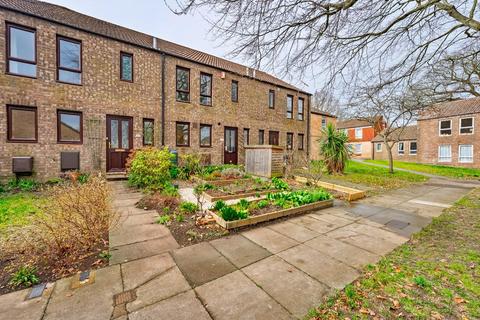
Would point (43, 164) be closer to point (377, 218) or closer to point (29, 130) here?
point (29, 130)

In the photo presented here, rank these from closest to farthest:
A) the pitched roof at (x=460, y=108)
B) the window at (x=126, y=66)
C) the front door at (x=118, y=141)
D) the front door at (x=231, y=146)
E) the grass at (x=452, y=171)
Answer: the front door at (x=118, y=141) < the window at (x=126, y=66) < the front door at (x=231, y=146) < the grass at (x=452, y=171) < the pitched roof at (x=460, y=108)

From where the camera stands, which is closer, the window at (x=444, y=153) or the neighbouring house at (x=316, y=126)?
the neighbouring house at (x=316, y=126)

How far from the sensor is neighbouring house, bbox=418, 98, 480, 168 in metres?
19.3

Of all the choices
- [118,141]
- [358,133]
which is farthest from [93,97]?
[358,133]

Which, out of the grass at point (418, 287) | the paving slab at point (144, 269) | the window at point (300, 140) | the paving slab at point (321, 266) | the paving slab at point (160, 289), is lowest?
the grass at point (418, 287)

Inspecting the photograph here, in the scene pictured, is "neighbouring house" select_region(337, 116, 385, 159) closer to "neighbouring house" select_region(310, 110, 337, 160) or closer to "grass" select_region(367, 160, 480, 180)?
"grass" select_region(367, 160, 480, 180)

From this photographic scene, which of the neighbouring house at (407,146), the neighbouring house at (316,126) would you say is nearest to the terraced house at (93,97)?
the neighbouring house at (316,126)

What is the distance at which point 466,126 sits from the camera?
19.7m

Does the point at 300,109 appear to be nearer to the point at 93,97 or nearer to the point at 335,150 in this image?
the point at 335,150

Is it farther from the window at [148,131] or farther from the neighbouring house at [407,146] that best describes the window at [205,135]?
the neighbouring house at [407,146]

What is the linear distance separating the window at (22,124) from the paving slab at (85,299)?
814 centimetres

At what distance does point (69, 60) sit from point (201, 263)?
399 inches

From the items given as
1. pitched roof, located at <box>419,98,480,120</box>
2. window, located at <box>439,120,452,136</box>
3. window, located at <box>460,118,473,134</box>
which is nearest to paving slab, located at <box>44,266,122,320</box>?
pitched roof, located at <box>419,98,480,120</box>

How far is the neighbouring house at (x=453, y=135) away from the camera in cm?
1930
